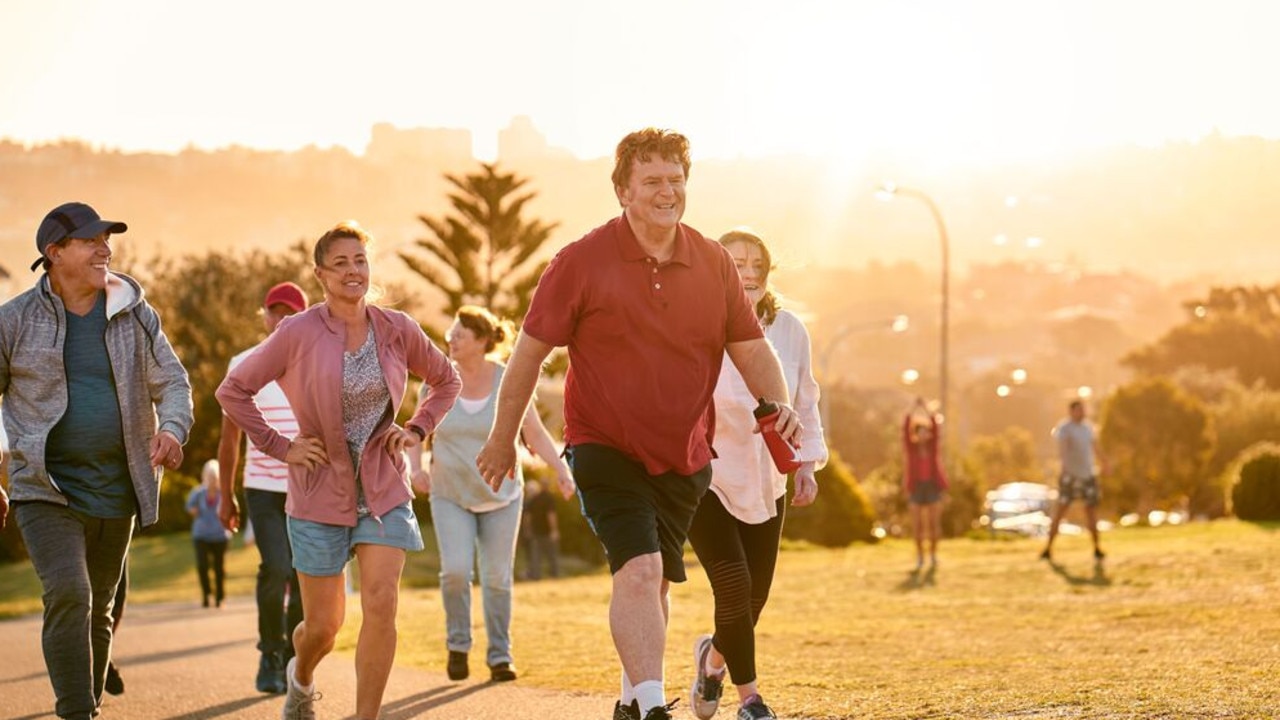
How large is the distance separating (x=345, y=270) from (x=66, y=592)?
1.56 metres

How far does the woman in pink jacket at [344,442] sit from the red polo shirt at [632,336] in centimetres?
89

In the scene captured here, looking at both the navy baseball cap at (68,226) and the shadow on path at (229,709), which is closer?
the navy baseball cap at (68,226)

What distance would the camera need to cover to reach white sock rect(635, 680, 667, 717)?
601 centimetres

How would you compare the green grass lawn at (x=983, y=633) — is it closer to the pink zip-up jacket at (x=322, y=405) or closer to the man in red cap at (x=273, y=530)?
the man in red cap at (x=273, y=530)

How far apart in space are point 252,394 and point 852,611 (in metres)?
10.1

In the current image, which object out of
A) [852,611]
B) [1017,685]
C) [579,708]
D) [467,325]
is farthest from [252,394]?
[852,611]

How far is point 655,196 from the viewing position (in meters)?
6.36

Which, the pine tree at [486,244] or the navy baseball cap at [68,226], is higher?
the pine tree at [486,244]

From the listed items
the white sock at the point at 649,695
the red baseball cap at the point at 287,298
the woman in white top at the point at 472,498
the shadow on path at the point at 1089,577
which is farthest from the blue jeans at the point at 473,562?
the shadow on path at the point at 1089,577

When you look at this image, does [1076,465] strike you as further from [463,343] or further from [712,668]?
[712,668]

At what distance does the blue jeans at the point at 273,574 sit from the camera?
998cm

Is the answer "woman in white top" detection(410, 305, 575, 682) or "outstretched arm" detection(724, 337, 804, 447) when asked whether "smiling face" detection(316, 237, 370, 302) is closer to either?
"outstretched arm" detection(724, 337, 804, 447)

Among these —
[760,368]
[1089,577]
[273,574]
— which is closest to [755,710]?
[760,368]

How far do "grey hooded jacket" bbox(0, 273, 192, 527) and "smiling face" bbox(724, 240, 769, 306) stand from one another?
2.33 metres
